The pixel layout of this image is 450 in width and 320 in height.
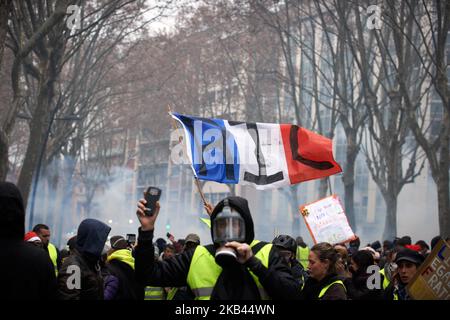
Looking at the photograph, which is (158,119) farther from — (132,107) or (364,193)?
(364,193)

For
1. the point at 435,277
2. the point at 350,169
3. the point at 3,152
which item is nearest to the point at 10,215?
the point at 435,277

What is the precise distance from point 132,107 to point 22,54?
2567 cm

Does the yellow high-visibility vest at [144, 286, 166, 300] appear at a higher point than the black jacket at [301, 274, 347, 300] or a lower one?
lower

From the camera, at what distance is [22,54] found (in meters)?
15.3

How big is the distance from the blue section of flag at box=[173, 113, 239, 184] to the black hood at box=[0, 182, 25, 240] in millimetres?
3206

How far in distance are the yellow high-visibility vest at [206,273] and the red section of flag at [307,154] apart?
3.79m

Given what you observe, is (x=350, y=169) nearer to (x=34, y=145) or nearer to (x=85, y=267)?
(x=34, y=145)

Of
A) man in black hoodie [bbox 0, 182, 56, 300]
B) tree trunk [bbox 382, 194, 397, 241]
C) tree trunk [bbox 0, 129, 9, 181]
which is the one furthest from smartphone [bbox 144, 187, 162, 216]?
tree trunk [bbox 382, 194, 397, 241]

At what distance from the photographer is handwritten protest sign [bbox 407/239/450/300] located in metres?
5.34

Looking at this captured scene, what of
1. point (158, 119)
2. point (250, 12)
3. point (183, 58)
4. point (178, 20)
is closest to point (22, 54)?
point (250, 12)

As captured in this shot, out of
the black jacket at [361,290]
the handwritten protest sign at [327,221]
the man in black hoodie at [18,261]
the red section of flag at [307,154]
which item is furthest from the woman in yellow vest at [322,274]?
the handwritten protest sign at [327,221]

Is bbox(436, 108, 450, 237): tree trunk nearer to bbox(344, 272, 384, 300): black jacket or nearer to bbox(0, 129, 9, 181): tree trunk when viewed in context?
bbox(0, 129, 9, 181): tree trunk

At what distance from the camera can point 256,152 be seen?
821 cm

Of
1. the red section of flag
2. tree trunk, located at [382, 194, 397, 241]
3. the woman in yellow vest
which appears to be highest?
the red section of flag
